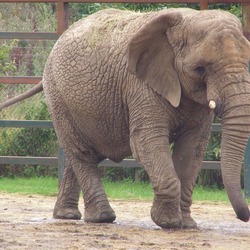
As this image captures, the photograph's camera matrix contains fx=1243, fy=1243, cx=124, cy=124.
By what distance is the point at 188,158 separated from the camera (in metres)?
10.6

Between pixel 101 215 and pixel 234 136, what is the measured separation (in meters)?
2.01

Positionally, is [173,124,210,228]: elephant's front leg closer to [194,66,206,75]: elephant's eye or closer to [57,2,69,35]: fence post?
[194,66,206,75]: elephant's eye

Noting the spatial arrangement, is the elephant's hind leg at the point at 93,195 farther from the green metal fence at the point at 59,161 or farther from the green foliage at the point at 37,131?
the green foliage at the point at 37,131

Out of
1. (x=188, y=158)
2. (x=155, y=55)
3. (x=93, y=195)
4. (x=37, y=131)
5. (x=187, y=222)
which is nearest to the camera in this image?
(x=155, y=55)

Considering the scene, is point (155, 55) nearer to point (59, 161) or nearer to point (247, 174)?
point (247, 174)

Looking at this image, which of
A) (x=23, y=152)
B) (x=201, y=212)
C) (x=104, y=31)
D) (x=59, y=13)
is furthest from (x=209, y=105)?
(x=23, y=152)

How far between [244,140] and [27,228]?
6.46ft

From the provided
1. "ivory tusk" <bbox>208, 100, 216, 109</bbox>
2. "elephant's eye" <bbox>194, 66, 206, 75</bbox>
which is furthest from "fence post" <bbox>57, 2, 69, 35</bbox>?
"ivory tusk" <bbox>208, 100, 216, 109</bbox>

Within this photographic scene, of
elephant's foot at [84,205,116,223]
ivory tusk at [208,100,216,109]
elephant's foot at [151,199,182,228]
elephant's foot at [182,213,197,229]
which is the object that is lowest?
elephant's foot at [84,205,116,223]

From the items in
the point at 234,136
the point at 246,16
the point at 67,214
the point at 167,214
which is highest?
the point at 246,16

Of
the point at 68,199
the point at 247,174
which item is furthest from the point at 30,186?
the point at 68,199

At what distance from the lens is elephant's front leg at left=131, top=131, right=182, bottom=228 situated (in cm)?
999

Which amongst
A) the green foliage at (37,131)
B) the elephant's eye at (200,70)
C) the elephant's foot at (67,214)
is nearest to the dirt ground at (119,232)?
the elephant's foot at (67,214)

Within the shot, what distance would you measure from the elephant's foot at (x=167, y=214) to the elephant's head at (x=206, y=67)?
32.0 inches
